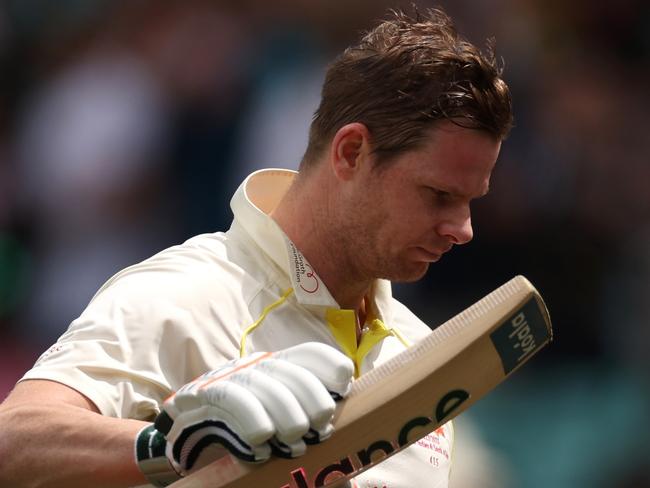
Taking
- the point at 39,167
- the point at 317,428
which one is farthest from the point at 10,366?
the point at 317,428

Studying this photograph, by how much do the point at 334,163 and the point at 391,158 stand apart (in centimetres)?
10

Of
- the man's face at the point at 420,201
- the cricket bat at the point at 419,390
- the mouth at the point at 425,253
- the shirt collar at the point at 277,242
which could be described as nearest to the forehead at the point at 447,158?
the man's face at the point at 420,201

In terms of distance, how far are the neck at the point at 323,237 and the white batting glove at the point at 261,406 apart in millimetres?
588

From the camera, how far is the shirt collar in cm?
189

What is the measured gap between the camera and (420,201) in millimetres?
1902

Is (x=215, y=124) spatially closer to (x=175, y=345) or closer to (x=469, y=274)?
(x=469, y=274)

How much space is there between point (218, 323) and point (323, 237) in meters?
0.29

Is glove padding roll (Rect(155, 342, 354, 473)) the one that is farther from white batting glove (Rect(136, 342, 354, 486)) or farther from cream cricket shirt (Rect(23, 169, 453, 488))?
cream cricket shirt (Rect(23, 169, 453, 488))

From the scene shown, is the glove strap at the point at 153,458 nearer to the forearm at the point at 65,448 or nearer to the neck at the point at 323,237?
the forearm at the point at 65,448

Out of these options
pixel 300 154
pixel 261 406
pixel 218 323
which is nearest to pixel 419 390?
pixel 261 406

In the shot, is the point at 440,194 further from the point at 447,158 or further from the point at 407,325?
the point at 407,325

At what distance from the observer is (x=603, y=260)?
12.3 feet

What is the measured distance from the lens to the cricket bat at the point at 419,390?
136 centimetres

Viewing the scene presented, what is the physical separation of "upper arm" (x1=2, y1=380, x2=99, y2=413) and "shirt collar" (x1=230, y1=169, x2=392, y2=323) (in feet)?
1.39
